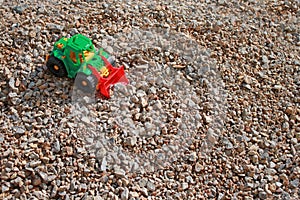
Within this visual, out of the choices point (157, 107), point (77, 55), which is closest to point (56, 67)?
point (77, 55)

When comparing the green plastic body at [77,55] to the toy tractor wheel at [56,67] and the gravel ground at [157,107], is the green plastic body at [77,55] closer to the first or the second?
the toy tractor wheel at [56,67]

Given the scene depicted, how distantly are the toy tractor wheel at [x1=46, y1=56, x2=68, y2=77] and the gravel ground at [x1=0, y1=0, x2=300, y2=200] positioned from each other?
5cm

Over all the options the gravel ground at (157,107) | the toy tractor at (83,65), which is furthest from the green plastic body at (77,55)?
the gravel ground at (157,107)

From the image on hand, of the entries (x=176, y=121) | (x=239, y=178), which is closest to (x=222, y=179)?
(x=239, y=178)

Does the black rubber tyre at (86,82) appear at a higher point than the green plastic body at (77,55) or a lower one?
lower

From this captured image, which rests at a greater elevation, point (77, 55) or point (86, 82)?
point (77, 55)

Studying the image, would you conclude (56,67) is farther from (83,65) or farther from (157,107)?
(157,107)

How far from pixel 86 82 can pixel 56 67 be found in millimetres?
237

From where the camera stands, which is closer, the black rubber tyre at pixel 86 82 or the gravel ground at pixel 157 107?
the gravel ground at pixel 157 107

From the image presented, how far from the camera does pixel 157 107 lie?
10.7 feet

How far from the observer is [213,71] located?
3506mm

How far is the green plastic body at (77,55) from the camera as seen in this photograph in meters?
3.18

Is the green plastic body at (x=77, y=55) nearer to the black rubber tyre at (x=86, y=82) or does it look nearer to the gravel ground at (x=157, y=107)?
the black rubber tyre at (x=86, y=82)

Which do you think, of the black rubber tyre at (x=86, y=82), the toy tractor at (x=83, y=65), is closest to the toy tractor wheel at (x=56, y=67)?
the toy tractor at (x=83, y=65)
